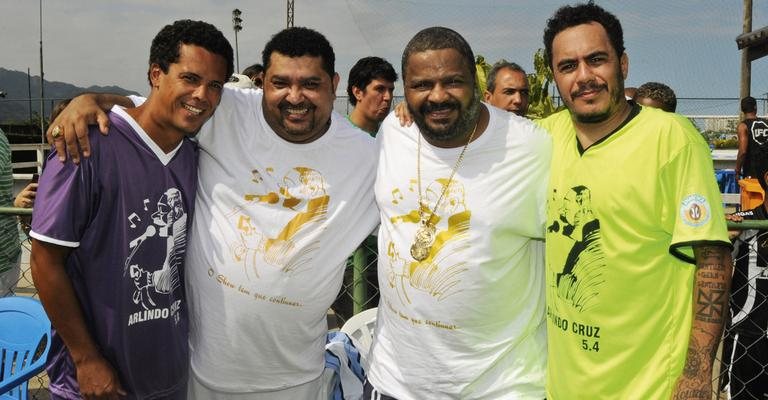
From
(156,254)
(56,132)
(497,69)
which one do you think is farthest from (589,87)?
(497,69)

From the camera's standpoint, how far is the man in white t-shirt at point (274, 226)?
259cm

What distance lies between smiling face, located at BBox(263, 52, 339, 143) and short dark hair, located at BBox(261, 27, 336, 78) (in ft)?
0.08

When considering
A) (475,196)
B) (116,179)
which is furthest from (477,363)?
(116,179)

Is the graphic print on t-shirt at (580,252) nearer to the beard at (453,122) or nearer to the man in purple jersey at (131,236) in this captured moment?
the beard at (453,122)

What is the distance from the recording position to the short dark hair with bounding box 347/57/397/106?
16.7 feet

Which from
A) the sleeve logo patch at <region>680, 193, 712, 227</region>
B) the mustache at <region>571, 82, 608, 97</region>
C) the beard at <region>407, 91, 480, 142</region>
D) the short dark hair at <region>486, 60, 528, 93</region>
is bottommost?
the sleeve logo patch at <region>680, 193, 712, 227</region>

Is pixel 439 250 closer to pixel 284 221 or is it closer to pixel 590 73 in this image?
pixel 284 221

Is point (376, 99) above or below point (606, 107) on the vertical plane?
above

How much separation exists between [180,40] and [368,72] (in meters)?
2.74

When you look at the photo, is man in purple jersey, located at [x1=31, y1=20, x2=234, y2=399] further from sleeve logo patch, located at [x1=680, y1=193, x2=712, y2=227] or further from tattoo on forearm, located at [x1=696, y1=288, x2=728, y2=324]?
tattoo on forearm, located at [x1=696, y1=288, x2=728, y2=324]

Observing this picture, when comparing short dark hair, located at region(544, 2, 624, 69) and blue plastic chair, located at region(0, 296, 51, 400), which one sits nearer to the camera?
short dark hair, located at region(544, 2, 624, 69)

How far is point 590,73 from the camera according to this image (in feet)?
7.35

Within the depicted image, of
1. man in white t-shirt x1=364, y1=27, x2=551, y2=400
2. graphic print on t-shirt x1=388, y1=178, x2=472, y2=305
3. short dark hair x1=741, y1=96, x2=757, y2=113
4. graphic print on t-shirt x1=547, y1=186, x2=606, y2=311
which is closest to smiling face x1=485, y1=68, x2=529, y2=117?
man in white t-shirt x1=364, y1=27, x2=551, y2=400

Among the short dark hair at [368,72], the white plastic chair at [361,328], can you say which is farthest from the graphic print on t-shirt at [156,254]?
the short dark hair at [368,72]
